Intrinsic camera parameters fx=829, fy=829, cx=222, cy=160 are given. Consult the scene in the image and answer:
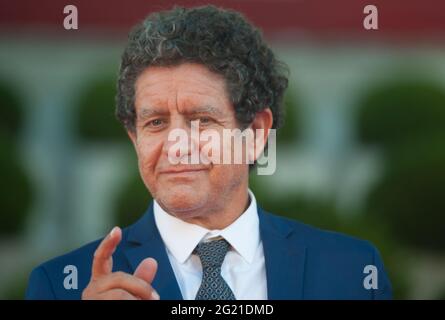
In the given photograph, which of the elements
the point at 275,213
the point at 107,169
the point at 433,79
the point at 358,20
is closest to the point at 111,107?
the point at 107,169

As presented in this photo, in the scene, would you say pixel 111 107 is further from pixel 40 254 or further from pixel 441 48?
pixel 441 48

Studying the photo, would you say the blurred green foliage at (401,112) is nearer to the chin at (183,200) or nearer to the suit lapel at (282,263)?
the suit lapel at (282,263)

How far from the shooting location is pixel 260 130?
2.84 meters

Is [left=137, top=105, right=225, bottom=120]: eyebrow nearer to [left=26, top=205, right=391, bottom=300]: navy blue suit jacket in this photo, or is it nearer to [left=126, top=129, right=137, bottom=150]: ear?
[left=126, top=129, right=137, bottom=150]: ear

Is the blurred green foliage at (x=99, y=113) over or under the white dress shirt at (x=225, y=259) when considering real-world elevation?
over

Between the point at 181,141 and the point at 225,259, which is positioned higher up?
the point at 181,141

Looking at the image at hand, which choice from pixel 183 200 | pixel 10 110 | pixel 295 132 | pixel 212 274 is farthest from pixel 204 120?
pixel 10 110

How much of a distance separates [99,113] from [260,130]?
562mm

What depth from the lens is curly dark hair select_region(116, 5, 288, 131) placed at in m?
2.68

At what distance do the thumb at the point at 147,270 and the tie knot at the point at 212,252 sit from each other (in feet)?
0.71

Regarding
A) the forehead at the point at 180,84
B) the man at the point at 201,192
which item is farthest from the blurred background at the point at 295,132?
the forehead at the point at 180,84

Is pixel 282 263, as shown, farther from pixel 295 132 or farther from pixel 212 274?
pixel 295 132

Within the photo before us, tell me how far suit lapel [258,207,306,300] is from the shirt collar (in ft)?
0.16

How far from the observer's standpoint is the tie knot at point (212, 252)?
106 inches
